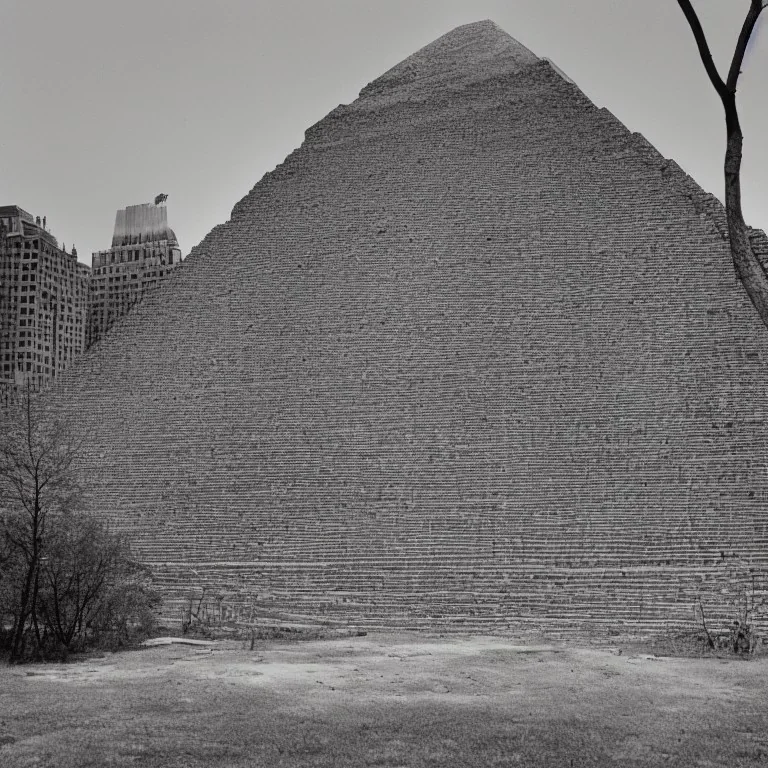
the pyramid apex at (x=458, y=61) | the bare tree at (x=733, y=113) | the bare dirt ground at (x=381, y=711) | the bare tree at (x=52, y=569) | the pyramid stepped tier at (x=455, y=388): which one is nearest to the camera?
the bare dirt ground at (x=381, y=711)

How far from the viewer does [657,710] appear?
757 centimetres

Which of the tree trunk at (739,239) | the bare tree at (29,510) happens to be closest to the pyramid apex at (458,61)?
the bare tree at (29,510)

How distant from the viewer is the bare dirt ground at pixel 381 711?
6066mm

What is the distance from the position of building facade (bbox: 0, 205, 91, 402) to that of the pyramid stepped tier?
880 centimetres

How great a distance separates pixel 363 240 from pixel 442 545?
8.82m

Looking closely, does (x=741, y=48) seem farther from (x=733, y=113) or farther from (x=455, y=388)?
(x=455, y=388)

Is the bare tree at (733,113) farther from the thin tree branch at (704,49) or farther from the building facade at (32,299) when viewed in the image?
the building facade at (32,299)

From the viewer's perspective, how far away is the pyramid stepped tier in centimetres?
1508

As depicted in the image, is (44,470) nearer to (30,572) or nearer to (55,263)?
(30,572)

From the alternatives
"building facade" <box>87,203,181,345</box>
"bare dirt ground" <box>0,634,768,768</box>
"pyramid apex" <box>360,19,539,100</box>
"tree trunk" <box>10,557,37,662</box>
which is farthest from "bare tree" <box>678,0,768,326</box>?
"building facade" <box>87,203,181,345</box>

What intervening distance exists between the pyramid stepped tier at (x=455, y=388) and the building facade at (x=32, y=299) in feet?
28.9

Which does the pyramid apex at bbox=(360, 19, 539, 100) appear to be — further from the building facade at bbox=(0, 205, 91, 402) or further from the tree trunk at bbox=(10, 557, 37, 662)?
the tree trunk at bbox=(10, 557, 37, 662)

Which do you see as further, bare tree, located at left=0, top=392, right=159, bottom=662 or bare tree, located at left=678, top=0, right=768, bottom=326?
bare tree, located at left=0, top=392, right=159, bottom=662

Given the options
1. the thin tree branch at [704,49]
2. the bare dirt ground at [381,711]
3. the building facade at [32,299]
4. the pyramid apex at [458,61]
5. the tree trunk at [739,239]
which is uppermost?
the pyramid apex at [458,61]
